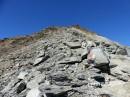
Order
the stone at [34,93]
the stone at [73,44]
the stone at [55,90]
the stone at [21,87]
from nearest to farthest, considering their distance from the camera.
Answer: the stone at [34,93] → the stone at [55,90] → the stone at [21,87] → the stone at [73,44]

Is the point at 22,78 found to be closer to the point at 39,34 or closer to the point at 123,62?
the point at 123,62

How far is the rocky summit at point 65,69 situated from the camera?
67.6 ft

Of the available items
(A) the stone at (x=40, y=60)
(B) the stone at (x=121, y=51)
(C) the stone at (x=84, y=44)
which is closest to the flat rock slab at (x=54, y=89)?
(A) the stone at (x=40, y=60)

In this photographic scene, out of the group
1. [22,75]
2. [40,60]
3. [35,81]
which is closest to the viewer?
[35,81]

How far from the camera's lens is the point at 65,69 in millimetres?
23891

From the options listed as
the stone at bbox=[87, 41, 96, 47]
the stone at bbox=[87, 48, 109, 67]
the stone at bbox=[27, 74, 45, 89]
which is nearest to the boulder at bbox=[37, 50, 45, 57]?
the stone at bbox=[87, 41, 96, 47]

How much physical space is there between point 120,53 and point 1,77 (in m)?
12.5

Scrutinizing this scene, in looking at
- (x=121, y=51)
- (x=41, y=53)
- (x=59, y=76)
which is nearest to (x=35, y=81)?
(x=59, y=76)

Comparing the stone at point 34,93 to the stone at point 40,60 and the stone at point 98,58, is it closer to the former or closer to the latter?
the stone at point 98,58

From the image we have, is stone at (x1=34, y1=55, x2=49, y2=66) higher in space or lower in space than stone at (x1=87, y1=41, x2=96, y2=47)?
lower

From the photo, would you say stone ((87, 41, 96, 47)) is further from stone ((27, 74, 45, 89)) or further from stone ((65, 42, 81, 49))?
stone ((27, 74, 45, 89))

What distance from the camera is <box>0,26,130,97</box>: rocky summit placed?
67.6 feet

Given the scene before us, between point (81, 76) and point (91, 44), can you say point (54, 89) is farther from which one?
point (91, 44)

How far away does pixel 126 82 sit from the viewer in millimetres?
22188
